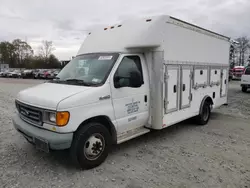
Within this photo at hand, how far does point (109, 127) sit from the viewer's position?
421 centimetres

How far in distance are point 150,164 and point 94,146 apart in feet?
3.66

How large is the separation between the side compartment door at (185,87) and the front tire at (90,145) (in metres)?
2.47

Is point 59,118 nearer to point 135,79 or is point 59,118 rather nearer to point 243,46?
point 135,79

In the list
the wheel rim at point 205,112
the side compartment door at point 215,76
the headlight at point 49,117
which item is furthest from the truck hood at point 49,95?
the side compartment door at point 215,76

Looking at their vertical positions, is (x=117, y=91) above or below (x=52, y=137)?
above

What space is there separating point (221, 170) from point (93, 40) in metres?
3.97

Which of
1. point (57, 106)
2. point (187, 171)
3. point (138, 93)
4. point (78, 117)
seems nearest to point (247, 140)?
point (187, 171)

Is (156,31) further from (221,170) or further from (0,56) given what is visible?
(0,56)

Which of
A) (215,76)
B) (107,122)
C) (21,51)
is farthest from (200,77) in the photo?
(21,51)

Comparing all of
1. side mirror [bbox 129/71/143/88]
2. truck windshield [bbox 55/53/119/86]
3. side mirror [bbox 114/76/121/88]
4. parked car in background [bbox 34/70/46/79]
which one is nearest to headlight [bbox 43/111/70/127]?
truck windshield [bbox 55/53/119/86]

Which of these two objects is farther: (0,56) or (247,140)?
(0,56)

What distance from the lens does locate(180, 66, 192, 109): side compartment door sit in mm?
5578

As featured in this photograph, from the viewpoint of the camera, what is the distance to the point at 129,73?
438 centimetres

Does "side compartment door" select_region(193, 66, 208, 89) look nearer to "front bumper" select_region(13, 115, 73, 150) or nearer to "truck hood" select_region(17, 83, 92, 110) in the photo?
"truck hood" select_region(17, 83, 92, 110)
